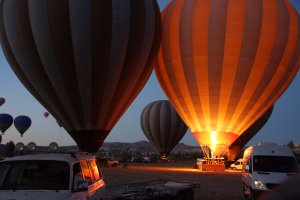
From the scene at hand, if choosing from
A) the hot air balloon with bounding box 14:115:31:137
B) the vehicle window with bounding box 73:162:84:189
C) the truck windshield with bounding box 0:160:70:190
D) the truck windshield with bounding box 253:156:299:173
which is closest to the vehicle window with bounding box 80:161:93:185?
the vehicle window with bounding box 73:162:84:189

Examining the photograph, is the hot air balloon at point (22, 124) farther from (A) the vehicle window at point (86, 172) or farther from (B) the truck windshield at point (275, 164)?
(A) the vehicle window at point (86, 172)

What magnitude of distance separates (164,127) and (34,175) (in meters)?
49.7

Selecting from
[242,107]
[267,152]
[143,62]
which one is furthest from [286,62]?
[267,152]

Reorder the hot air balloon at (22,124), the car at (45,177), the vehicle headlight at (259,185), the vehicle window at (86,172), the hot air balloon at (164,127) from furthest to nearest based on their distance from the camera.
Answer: the hot air balloon at (22,124), the hot air balloon at (164,127), the vehicle headlight at (259,185), the vehicle window at (86,172), the car at (45,177)

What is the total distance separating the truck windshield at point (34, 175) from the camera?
6.75m

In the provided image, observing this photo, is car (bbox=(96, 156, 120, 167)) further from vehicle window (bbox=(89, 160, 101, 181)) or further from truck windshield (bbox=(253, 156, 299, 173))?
vehicle window (bbox=(89, 160, 101, 181))

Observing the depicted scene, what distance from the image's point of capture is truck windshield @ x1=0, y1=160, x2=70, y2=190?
6.75 metres

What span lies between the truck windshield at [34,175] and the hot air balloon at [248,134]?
44.7 m

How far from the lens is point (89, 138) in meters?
24.5

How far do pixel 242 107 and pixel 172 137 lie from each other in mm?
27570

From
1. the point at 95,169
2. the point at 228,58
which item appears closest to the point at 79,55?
the point at 228,58

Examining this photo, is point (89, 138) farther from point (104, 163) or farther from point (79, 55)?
point (104, 163)

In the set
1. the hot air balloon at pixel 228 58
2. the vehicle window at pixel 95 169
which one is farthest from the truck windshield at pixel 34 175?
the hot air balloon at pixel 228 58

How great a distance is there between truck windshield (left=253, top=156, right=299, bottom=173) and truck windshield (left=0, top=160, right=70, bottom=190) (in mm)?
8520
